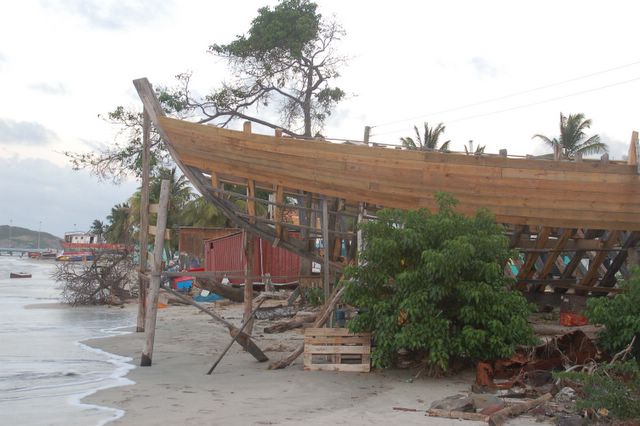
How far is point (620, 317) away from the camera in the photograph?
27.3 ft

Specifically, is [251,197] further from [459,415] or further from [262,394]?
[459,415]

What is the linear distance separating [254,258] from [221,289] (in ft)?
9.34

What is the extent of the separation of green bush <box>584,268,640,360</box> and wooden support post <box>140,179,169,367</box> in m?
6.21

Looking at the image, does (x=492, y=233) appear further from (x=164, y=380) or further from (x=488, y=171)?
(x=164, y=380)

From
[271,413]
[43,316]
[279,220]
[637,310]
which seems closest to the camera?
[271,413]

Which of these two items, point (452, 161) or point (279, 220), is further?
point (279, 220)

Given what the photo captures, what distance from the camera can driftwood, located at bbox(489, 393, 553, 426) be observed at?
6359 mm

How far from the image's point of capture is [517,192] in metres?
10.9

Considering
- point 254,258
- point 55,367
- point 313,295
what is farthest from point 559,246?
point 254,258

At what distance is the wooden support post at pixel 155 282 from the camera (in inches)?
420

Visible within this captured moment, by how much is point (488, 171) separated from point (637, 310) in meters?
3.39

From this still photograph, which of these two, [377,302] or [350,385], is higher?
[377,302]

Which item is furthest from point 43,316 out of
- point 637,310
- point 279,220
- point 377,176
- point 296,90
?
point 637,310

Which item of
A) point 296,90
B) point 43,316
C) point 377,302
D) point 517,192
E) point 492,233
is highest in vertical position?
point 296,90
